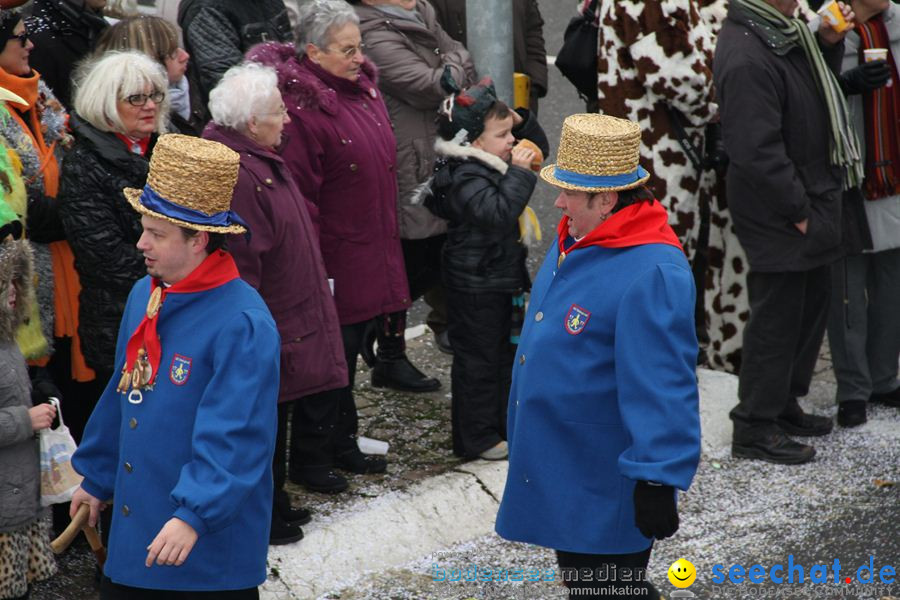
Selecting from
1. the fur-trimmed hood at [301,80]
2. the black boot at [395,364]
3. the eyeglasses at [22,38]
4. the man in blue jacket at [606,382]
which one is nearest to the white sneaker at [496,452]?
the black boot at [395,364]

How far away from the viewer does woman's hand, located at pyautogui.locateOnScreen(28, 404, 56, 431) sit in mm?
4652

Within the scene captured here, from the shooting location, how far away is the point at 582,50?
7.52 m

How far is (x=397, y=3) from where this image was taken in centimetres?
693

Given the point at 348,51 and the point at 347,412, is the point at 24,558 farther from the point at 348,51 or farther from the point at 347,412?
the point at 348,51

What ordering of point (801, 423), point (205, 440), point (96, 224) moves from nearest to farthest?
1. point (205, 440)
2. point (96, 224)
3. point (801, 423)

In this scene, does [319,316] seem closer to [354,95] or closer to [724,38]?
[354,95]

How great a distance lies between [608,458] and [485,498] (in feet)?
6.57

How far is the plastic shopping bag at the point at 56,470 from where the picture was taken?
4.79 meters

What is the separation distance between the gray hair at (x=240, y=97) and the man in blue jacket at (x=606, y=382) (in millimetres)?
1486

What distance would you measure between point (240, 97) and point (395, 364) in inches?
97.6

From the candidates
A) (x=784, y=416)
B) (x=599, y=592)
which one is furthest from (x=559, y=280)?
(x=784, y=416)

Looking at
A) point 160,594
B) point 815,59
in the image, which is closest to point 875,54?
point 815,59

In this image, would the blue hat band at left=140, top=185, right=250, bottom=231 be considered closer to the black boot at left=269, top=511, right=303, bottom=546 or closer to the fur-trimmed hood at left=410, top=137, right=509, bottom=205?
the black boot at left=269, top=511, right=303, bottom=546

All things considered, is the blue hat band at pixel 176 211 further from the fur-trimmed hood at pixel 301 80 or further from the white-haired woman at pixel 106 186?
the fur-trimmed hood at pixel 301 80
